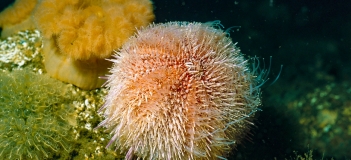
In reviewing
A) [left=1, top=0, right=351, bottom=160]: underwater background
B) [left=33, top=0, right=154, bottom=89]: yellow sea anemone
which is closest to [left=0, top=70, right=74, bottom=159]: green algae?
[left=33, top=0, right=154, bottom=89]: yellow sea anemone

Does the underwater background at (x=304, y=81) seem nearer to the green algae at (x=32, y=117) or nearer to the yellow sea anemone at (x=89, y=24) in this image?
the yellow sea anemone at (x=89, y=24)

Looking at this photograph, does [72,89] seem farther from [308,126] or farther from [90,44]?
[308,126]

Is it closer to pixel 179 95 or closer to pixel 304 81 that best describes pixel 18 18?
pixel 179 95

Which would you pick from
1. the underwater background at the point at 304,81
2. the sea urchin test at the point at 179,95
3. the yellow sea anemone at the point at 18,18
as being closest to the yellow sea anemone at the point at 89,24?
the sea urchin test at the point at 179,95

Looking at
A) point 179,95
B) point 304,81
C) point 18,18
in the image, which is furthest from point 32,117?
point 304,81

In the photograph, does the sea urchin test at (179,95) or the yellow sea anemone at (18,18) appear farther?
the yellow sea anemone at (18,18)

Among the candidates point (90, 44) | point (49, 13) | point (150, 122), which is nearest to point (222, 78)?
point (150, 122)
